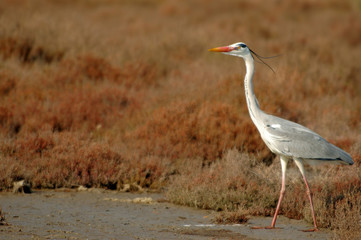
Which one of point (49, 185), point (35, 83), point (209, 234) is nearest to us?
point (209, 234)

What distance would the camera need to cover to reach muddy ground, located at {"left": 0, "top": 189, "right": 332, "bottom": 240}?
223 inches

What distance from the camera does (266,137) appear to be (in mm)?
6215

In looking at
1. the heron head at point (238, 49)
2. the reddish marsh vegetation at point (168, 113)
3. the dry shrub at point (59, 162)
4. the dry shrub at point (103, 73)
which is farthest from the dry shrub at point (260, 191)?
the dry shrub at point (103, 73)

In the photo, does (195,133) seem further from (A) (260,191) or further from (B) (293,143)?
(B) (293,143)

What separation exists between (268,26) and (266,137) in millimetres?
14959

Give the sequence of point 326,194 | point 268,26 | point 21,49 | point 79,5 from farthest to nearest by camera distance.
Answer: point 79,5
point 268,26
point 21,49
point 326,194

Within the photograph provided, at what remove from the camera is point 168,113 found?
9.20 m

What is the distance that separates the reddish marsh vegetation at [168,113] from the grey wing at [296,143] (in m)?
0.60

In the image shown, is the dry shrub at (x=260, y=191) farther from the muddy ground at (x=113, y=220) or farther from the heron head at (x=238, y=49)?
the heron head at (x=238, y=49)

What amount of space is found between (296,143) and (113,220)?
95.0 inches

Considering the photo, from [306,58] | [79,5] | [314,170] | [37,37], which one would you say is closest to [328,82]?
[306,58]

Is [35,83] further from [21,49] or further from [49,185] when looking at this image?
[49,185]

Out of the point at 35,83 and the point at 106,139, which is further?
the point at 35,83

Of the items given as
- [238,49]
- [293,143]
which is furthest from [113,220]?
[238,49]
